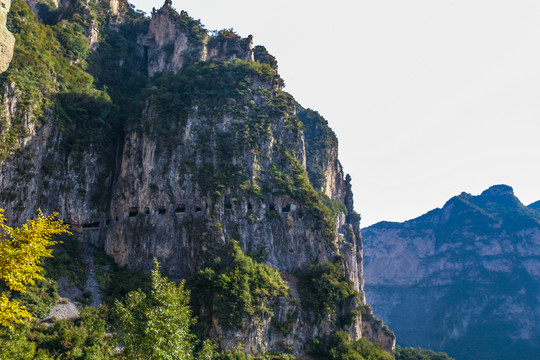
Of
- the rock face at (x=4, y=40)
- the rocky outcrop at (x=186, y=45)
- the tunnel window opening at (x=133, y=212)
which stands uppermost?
the rocky outcrop at (x=186, y=45)

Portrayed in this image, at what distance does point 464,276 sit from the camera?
417 feet

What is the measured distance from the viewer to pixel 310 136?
101 m

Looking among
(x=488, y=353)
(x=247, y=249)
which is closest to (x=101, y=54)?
(x=247, y=249)

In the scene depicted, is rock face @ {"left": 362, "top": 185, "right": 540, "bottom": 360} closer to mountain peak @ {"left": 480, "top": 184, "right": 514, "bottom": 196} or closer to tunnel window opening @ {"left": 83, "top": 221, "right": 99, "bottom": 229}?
mountain peak @ {"left": 480, "top": 184, "right": 514, "bottom": 196}

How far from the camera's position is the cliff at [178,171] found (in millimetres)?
47375

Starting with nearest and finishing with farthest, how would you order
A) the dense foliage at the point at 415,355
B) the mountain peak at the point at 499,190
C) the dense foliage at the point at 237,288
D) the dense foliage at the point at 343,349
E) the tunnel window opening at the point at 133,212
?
1. the dense foliage at the point at 237,288
2. the dense foliage at the point at 343,349
3. the tunnel window opening at the point at 133,212
4. the dense foliage at the point at 415,355
5. the mountain peak at the point at 499,190

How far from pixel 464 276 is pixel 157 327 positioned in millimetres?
132212

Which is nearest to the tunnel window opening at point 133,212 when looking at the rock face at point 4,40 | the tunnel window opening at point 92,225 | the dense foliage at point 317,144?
the tunnel window opening at point 92,225

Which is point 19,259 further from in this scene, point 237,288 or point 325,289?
point 325,289

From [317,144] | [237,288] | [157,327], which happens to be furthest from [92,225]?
[317,144]

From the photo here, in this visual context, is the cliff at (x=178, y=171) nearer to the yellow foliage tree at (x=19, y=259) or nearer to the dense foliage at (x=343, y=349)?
the dense foliage at (x=343, y=349)

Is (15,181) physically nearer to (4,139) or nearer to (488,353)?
(4,139)

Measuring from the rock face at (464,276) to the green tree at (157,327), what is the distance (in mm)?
111825

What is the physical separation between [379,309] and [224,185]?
367 ft
